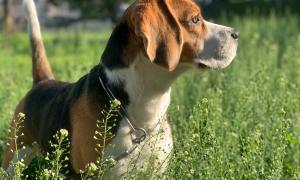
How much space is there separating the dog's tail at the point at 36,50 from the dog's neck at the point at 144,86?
Answer: 153 cm

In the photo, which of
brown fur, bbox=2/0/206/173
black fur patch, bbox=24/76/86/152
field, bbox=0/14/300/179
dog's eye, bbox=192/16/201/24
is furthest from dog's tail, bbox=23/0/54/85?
dog's eye, bbox=192/16/201/24

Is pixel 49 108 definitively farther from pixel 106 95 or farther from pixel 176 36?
pixel 176 36

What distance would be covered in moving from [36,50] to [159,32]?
6.54 feet

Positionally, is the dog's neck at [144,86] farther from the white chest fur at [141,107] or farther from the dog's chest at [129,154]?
the dog's chest at [129,154]

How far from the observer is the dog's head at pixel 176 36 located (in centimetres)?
432

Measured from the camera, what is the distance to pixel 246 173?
4.28 meters

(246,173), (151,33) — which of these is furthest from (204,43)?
(246,173)

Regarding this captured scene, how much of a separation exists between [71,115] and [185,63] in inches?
32.0

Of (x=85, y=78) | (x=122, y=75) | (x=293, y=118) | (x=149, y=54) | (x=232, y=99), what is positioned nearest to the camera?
(x=149, y=54)

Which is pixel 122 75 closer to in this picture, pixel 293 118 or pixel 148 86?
pixel 148 86

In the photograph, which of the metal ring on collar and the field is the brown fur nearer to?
the metal ring on collar

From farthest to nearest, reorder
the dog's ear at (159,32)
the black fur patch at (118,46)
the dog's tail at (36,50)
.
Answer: the dog's tail at (36,50) < the black fur patch at (118,46) < the dog's ear at (159,32)

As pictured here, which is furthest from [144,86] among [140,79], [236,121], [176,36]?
[236,121]

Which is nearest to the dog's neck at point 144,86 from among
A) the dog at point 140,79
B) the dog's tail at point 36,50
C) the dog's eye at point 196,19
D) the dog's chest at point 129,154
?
the dog at point 140,79
